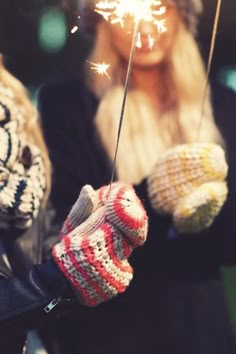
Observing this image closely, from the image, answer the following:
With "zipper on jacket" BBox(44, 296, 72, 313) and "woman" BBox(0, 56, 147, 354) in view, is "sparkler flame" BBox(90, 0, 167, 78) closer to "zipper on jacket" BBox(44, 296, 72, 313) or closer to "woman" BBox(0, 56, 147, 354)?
"woman" BBox(0, 56, 147, 354)

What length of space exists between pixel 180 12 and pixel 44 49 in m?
0.27

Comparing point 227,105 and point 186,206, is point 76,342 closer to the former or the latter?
point 186,206

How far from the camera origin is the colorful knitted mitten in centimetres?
104

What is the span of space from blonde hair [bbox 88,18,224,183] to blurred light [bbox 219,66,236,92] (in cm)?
7

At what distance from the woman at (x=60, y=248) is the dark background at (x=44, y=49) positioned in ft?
0.87

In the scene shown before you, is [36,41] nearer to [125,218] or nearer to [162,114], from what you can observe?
[162,114]

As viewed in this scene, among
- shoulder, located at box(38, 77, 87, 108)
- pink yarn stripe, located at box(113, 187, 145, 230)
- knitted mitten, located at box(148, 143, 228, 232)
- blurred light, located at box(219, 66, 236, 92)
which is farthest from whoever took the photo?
blurred light, located at box(219, 66, 236, 92)

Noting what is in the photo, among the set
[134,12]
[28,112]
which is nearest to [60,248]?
[28,112]

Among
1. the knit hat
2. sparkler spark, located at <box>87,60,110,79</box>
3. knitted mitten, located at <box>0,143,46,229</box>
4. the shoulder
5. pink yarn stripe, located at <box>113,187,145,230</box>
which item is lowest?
pink yarn stripe, located at <box>113,187,145,230</box>

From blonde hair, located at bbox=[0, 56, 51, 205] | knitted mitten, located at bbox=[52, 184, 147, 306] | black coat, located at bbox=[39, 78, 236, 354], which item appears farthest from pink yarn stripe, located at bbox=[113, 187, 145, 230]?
black coat, located at bbox=[39, 78, 236, 354]

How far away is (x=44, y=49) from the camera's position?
4.48 feet

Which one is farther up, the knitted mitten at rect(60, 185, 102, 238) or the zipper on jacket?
the knitted mitten at rect(60, 185, 102, 238)

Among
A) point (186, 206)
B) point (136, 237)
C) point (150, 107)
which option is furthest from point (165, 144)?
point (136, 237)

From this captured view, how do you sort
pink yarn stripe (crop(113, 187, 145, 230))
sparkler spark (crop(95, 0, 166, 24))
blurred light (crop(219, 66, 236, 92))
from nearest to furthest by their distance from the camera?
pink yarn stripe (crop(113, 187, 145, 230))
sparkler spark (crop(95, 0, 166, 24))
blurred light (crop(219, 66, 236, 92))
